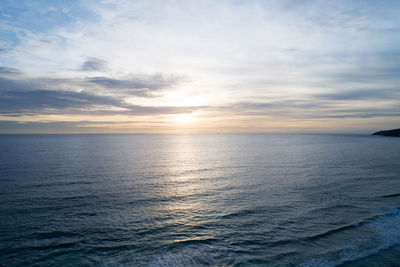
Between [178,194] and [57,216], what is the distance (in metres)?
12.5

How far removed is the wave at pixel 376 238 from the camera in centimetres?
1322

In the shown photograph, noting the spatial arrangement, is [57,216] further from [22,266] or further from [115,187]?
[115,187]

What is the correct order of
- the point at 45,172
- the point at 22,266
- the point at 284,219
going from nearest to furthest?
the point at 22,266
the point at 284,219
the point at 45,172

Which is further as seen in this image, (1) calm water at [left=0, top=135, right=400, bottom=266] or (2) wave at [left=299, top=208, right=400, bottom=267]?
(1) calm water at [left=0, top=135, right=400, bottom=266]

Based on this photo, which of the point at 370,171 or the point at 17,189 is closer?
the point at 17,189

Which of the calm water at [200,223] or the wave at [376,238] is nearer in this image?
the wave at [376,238]

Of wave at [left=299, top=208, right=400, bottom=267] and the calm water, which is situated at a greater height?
the calm water

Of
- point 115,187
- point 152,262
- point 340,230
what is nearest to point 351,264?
point 340,230

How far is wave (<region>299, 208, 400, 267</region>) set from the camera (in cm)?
1322

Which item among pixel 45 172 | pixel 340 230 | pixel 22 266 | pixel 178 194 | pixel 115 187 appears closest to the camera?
pixel 22 266

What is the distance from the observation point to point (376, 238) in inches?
625

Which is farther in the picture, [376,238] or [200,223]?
[200,223]

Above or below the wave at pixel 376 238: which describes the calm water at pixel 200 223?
above

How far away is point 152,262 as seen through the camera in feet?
43.7
